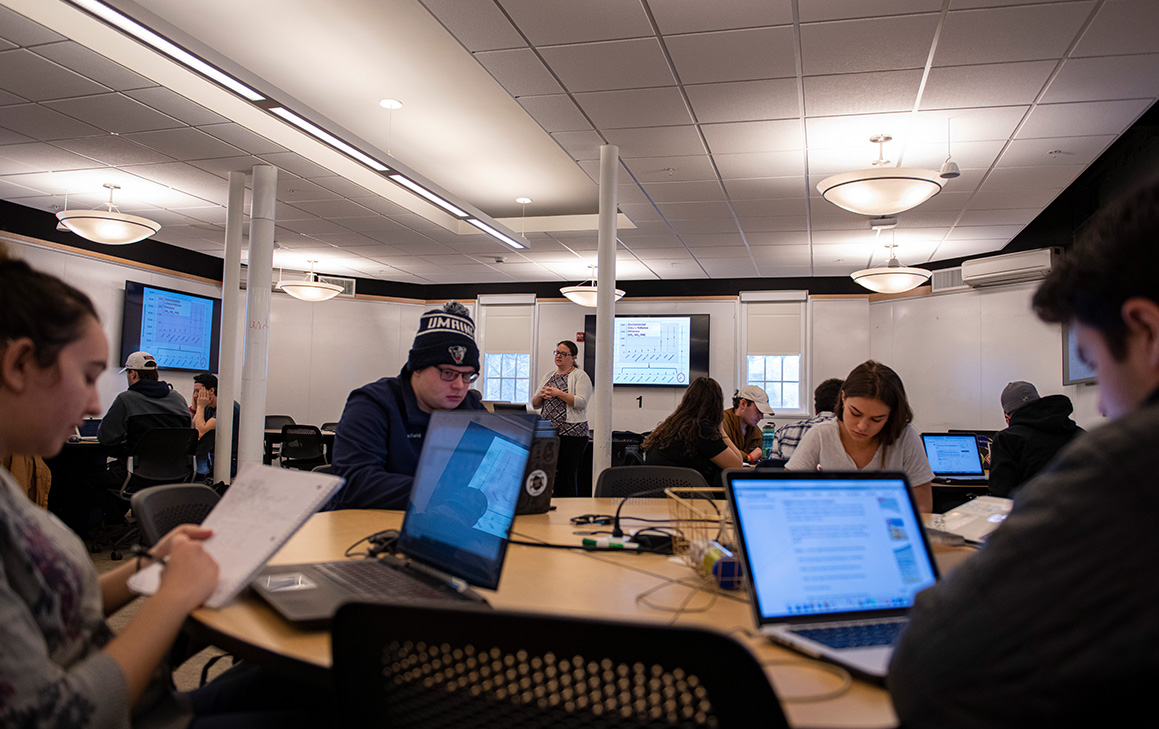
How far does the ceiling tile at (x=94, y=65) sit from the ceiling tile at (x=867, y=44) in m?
4.01

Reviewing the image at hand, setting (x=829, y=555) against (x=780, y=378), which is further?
(x=780, y=378)

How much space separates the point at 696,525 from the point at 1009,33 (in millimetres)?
3528

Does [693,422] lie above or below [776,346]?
below

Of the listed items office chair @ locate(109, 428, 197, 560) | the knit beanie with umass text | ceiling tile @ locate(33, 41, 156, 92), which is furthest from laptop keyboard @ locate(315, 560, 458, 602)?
office chair @ locate(109, 428, 197, 560)

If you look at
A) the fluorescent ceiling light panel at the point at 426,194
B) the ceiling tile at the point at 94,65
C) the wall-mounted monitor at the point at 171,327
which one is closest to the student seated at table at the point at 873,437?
the fluorescent ceiling light panel at the point at 426,194

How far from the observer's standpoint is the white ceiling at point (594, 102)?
376cm

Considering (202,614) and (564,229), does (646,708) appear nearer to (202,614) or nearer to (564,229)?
(202,614)

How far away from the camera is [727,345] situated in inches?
407

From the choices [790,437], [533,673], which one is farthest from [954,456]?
[533,673]

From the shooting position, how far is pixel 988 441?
6.02m

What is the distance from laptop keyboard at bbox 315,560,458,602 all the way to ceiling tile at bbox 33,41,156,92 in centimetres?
416

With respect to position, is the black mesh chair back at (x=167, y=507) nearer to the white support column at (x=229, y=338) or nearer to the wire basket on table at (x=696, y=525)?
the wire basket on table at (x=696, y=525)

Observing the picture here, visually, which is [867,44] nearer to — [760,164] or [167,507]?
[760,164]

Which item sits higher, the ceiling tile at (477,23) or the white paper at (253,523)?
the ceiling tile at (477,23)
